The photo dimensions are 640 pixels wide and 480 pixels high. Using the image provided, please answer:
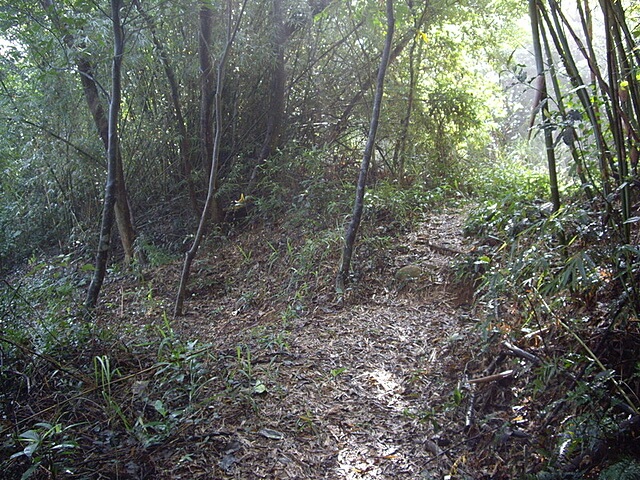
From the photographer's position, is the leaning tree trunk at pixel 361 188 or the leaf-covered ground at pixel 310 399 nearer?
the leaf-covered ground at pixel 310 399

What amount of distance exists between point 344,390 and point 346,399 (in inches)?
3.4

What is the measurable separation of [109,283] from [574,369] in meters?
5.34

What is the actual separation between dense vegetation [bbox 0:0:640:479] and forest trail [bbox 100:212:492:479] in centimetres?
6

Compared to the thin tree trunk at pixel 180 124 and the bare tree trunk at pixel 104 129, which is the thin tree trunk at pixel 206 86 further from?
the bare tree trunk at pixel 104 129

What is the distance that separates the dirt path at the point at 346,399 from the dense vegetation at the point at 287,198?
0.06 metres

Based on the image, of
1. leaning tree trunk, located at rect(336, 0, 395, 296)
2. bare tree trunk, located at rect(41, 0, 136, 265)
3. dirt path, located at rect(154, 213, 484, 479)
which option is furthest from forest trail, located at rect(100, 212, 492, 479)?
bare tree trunk, located at rect(41, 0, 136, 265)

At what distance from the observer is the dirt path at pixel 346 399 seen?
7.11 ft

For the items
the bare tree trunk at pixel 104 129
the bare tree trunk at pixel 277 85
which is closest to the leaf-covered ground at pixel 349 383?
the bare tree trunk at pixel 104 129

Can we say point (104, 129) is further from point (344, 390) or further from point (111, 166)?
point (344, 390)

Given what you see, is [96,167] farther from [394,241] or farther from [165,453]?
[165,453]

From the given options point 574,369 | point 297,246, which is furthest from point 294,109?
point 574,369

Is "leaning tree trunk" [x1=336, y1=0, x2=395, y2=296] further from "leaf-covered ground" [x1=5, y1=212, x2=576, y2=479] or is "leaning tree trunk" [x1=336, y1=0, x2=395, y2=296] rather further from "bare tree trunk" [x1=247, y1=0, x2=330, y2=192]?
"bare tree trunk" [x1=247, y1=0, x2=330, y2=192]

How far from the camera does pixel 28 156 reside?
7.81m

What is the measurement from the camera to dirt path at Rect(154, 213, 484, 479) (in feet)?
7.11
